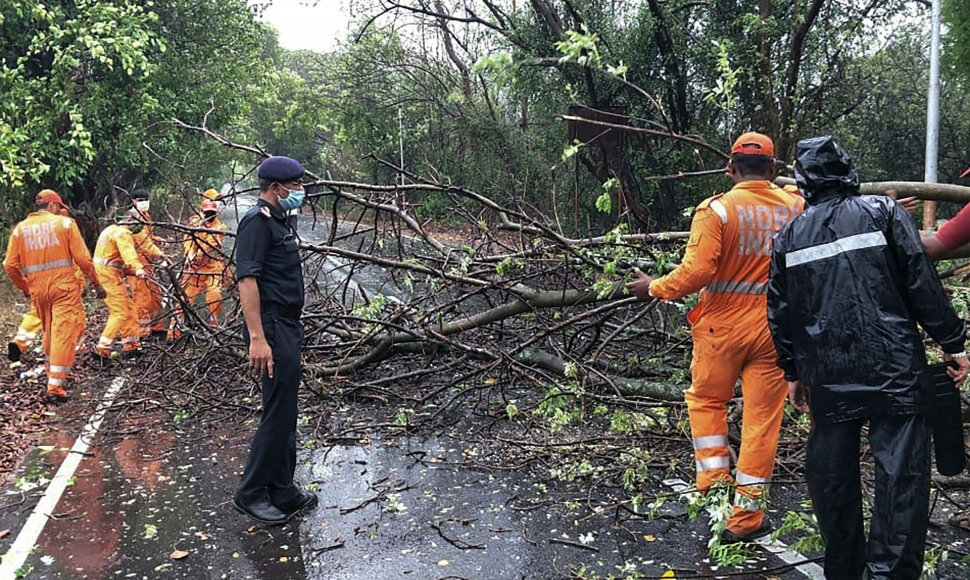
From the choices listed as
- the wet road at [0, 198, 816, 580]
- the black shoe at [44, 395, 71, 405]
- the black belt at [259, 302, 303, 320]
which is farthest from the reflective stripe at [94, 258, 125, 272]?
the black belt at [259, 302, 303, 320]

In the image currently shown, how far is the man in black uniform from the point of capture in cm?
411

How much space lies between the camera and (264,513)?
4.22 metres

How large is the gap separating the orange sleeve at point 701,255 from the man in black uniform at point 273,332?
2191mm

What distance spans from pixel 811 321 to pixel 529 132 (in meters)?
19.2

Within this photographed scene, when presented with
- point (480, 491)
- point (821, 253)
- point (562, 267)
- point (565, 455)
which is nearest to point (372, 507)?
point (480, 491)

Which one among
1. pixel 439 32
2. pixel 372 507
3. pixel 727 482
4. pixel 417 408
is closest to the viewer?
pixel 727 482

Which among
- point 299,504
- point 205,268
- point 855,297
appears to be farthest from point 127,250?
point 855,297

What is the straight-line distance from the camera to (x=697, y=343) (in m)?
3.88

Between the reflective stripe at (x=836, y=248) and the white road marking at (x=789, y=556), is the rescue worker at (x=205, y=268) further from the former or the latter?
the reflective stripe at (x=836, y=248)

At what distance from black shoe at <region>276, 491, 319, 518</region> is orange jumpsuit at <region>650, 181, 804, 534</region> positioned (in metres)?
2.30

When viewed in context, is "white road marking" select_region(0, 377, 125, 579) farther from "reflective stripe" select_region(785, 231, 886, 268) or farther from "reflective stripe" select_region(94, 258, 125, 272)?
"reflective stripe" select_region(785, 231, 886, 268)

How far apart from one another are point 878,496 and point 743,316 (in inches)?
44.1

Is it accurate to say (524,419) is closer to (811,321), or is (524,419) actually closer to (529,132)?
(811,321)

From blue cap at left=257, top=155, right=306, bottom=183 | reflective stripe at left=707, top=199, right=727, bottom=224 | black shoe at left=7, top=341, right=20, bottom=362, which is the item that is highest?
blue cap at left=257, top=155, right=306, bottom=183
